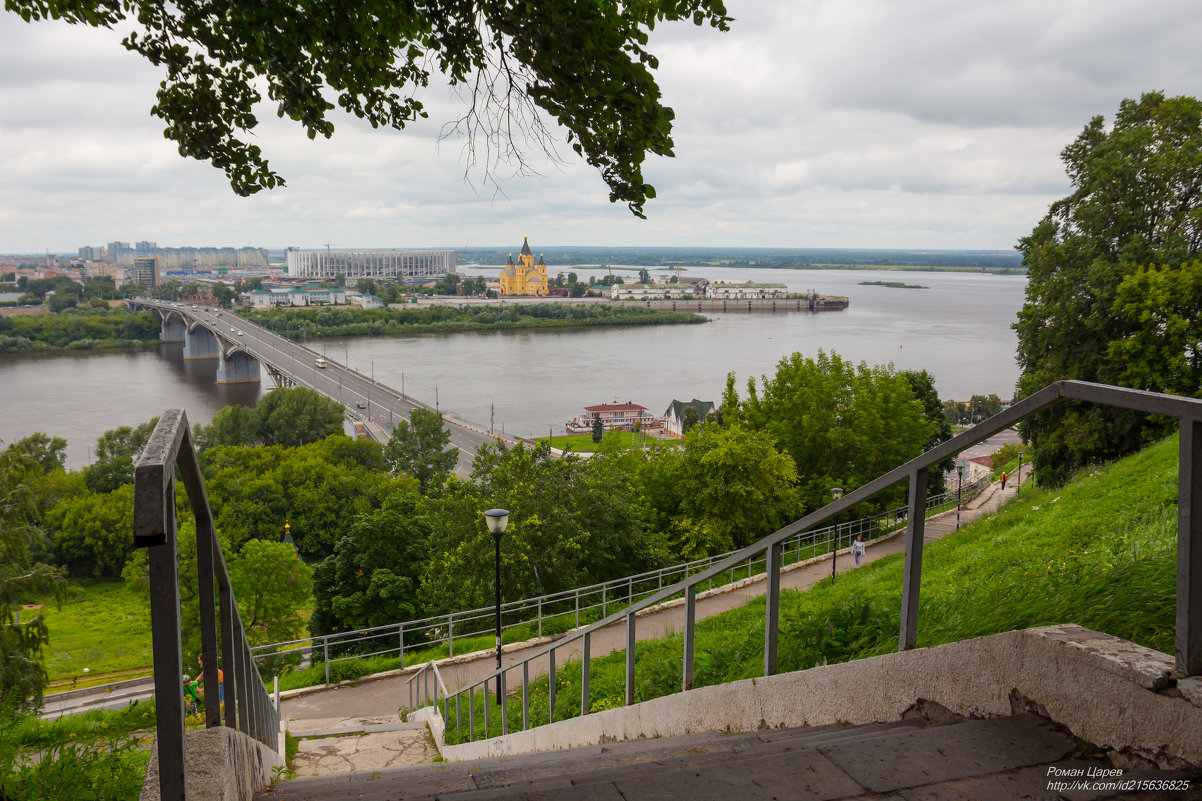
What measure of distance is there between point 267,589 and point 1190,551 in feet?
68.3

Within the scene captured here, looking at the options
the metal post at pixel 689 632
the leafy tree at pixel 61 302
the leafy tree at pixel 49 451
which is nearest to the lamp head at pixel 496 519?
the metal post at pixel 689 632

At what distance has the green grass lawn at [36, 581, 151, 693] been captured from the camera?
75.8ft

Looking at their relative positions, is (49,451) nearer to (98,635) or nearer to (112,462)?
(112,462)

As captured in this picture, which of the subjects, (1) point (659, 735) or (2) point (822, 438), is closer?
(1) point (659, 735)

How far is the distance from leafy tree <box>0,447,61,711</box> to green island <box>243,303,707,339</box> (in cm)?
9615

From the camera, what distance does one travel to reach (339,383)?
223 feet

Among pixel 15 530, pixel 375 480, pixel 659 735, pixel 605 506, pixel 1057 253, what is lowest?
pixel 375 480

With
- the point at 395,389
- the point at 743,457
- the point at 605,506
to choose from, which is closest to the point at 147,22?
the point at 605,506

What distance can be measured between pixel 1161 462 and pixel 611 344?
91.7m

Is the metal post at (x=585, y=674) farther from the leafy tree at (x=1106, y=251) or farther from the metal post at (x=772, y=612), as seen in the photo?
the leafy tree at (x=1106, y=251)

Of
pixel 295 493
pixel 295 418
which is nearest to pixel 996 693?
pixel 295 493

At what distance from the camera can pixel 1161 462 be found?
739 cm

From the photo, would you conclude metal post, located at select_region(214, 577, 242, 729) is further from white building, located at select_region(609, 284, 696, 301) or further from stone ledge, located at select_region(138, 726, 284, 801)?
white building, located at select_region(609, 284, 696, 301)

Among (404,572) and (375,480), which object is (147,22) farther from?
(375,480)
